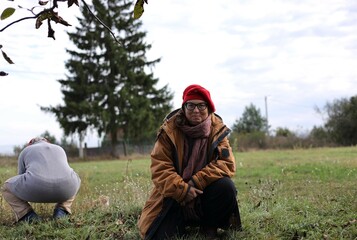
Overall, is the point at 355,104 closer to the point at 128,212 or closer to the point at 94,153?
the point at 94,153

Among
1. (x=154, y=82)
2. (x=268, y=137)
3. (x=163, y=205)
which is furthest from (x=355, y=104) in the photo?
(x=163, y=205)

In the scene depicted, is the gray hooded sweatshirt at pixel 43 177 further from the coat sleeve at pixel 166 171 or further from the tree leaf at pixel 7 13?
the tree leaf at pixel 7 13

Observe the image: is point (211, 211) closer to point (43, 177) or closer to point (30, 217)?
point (43, 177)

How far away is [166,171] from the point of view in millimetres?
4055

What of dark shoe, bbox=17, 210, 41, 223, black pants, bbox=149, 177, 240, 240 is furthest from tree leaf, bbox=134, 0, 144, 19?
dark shoe, bbox=17, 210, 41, 223

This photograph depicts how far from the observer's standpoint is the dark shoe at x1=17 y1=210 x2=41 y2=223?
5320 mm

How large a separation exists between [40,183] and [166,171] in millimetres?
1820

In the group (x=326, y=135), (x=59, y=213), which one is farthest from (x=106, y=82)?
(x=59, y=213)

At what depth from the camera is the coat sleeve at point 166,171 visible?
3953 millimetres

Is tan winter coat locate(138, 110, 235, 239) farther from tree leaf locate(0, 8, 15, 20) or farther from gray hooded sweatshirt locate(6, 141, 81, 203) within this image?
tree leaf locate(0, 8, 15, 20)

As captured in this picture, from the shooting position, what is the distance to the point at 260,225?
4.65 meters

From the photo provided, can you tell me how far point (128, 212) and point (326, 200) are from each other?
2586 mm

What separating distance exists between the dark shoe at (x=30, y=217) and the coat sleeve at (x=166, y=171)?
1.91 m

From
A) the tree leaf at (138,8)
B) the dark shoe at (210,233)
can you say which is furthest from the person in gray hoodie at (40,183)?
the tree leaf at (138,8)
